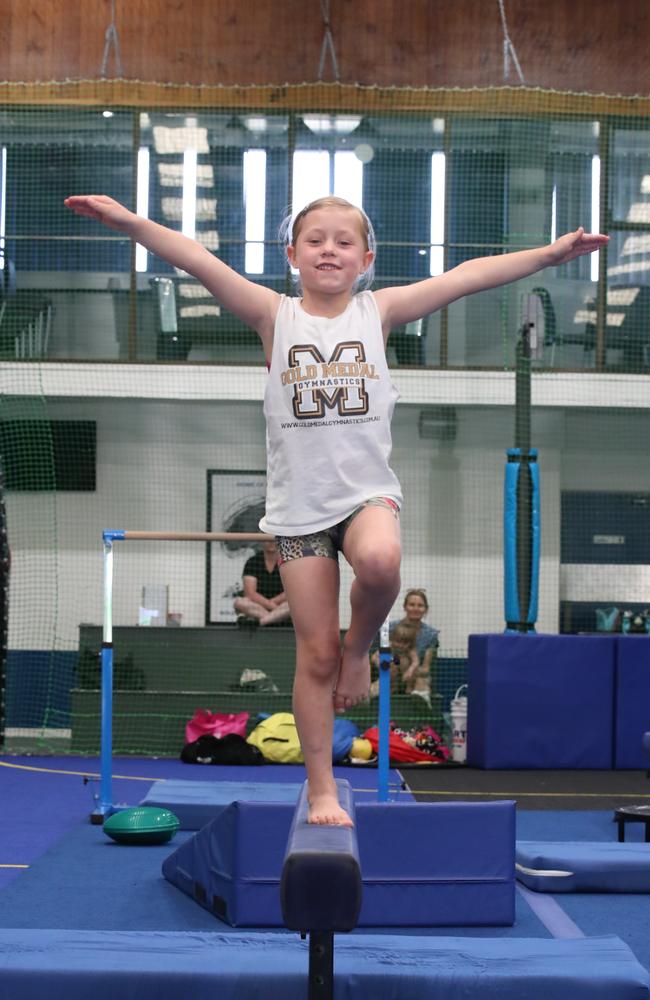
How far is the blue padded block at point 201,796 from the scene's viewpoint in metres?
5.87

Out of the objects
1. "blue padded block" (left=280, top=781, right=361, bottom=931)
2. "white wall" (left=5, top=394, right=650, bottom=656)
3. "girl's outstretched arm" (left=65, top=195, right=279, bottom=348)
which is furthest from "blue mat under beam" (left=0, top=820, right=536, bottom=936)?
"white wall" (left=5, top=394, right=650, bottom=656)

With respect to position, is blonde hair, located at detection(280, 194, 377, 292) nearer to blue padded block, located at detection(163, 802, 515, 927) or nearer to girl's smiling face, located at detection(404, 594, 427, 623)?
blue padded block, located at detection(163, 802, 515, 927)

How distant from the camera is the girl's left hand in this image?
308cm

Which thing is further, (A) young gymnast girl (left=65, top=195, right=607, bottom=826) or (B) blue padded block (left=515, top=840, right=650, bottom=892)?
(B) blue padded block (left=515, top=840, right=650, bottom=892)

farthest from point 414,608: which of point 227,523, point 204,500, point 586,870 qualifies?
point 586,870

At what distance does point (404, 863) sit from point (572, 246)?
2317 mm

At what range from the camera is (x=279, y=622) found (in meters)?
9.77

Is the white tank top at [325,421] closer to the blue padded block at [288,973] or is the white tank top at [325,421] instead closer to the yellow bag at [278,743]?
the blue padded block at [288,973]

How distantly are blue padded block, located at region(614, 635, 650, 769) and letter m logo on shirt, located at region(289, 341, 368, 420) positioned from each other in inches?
249

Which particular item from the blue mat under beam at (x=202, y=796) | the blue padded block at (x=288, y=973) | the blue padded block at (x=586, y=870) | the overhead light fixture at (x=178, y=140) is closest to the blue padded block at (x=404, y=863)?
the blue padded block at (x=586, y=870)

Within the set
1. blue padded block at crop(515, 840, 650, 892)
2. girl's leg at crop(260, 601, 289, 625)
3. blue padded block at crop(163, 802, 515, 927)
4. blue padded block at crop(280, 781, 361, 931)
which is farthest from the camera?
girl's leg at crop(260, 601, 289, 625)

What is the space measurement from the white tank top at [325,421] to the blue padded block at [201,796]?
3160 mm

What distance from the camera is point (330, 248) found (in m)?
2.91

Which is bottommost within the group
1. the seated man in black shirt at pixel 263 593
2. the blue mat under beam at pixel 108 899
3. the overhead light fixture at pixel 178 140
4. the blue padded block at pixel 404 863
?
the blue mat under beam at pixel 108 899
